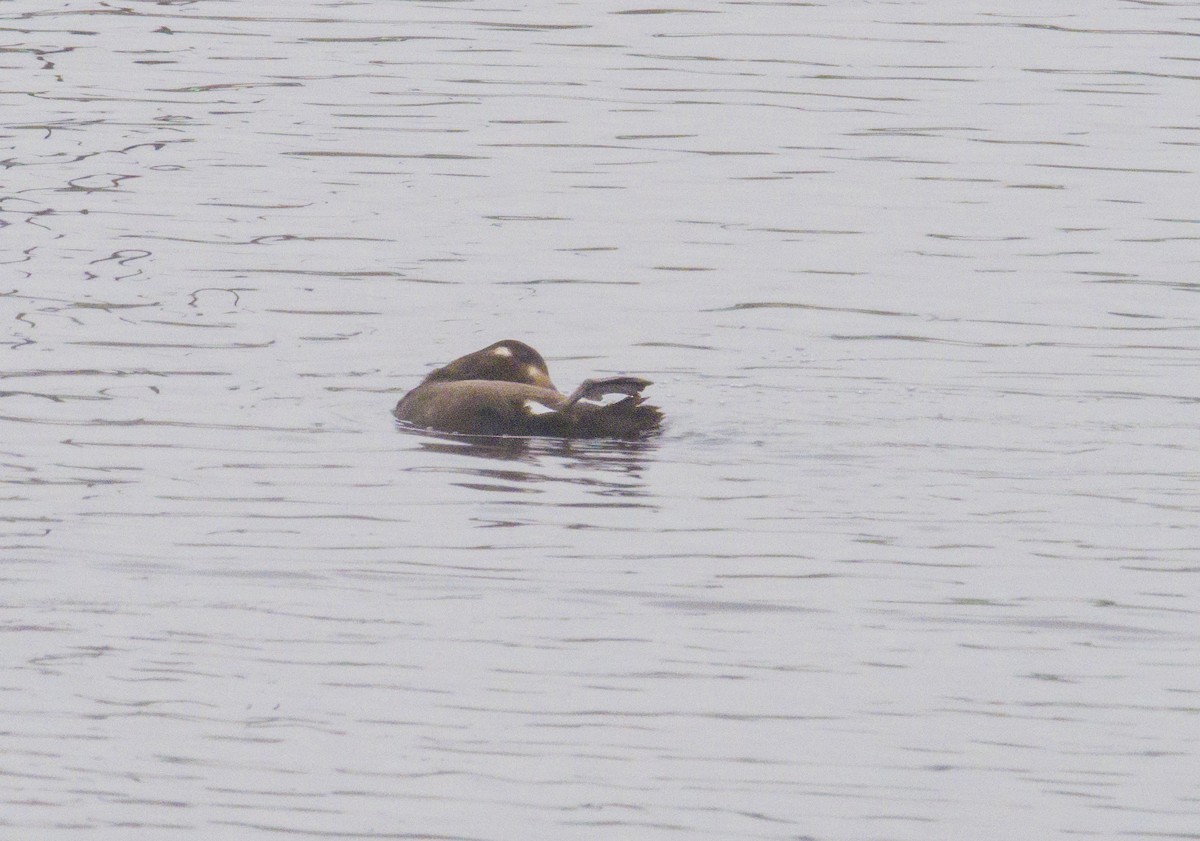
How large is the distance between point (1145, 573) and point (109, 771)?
3.86 meters

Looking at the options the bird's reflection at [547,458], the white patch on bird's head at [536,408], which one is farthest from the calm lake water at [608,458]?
the white patch on bird's head at [536,408]

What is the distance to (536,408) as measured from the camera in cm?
1079

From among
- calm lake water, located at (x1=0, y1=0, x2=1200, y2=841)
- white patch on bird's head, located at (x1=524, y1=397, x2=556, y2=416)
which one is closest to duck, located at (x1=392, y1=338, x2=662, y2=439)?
white patch on bird's head, located at (x1=524, y1=397, x2=556, y2=416)

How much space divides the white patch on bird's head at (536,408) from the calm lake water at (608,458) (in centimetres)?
16

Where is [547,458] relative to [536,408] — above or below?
below

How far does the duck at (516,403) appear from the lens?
419 inches

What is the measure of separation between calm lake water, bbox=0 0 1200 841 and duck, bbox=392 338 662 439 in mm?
131

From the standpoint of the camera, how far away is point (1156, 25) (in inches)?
912

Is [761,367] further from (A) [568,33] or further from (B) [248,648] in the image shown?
(A) [568,33]

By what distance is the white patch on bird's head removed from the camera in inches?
424

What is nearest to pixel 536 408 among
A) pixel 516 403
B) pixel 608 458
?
pixel 516 403

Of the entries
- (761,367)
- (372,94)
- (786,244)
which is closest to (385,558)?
(761,367)

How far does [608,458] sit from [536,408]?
464 millimetres

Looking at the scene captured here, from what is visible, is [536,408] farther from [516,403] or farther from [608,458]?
[608,458]
